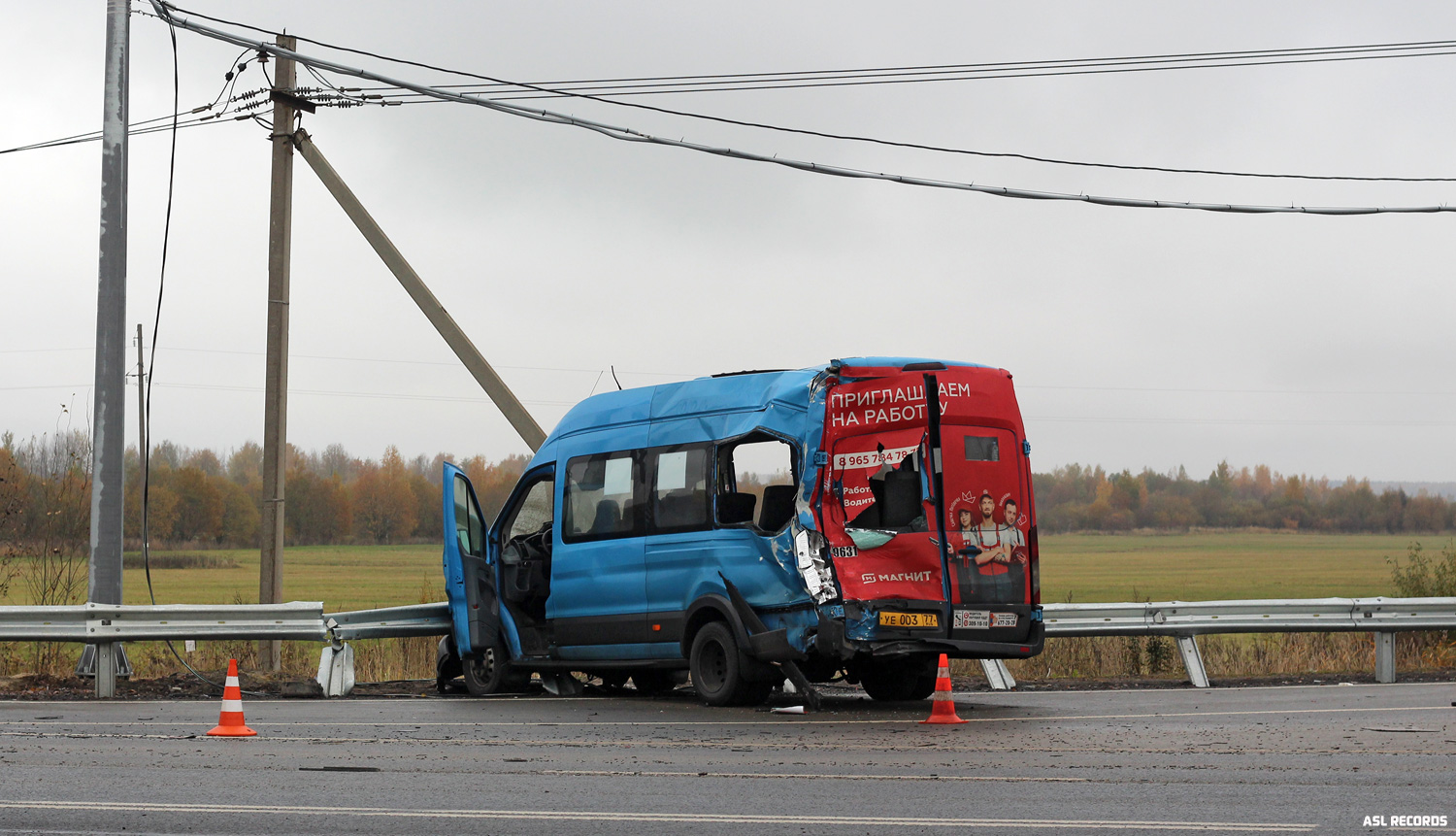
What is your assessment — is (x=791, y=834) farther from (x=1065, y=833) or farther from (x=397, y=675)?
(x=397, y=675)

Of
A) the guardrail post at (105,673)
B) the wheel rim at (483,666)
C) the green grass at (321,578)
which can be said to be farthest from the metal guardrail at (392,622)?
the green grass at (321,578)

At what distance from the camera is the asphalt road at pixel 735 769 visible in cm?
612

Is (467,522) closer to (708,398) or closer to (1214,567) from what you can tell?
(708,398)

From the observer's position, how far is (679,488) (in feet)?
39.9

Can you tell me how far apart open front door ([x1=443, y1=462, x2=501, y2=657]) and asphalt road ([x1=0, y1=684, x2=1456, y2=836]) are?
5.17 ft

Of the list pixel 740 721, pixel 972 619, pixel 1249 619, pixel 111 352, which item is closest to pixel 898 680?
pixel 972 619

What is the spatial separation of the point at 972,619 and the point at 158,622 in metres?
7.66

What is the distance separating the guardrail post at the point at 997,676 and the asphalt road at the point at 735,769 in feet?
7.12

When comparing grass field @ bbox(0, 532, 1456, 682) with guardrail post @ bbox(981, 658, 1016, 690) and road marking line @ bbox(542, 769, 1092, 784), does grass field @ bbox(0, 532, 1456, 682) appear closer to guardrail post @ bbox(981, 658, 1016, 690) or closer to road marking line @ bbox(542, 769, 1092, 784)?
guardrail post @ bbox(981, 658, 1016, 690)

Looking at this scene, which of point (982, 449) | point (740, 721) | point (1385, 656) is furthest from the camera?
point (1385, 656)

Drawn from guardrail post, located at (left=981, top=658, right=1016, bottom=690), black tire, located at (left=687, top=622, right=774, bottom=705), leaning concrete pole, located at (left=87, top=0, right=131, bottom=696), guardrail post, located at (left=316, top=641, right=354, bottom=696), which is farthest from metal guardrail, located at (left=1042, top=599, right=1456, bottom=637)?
leaning concrete pole, located at (left=87, top=0, right=131, bottom=696)

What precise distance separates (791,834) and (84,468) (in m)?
13.4

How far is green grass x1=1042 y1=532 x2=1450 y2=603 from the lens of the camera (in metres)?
52.3

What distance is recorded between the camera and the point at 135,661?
57.5 ft
